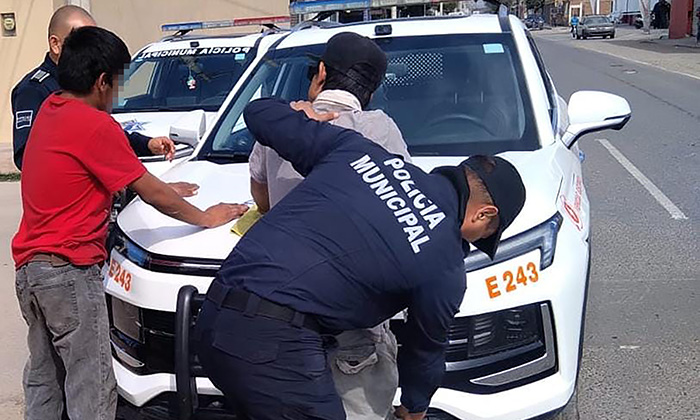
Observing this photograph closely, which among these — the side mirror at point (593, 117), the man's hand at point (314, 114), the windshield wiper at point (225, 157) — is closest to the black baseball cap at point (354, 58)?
the man's hand at point (314, 114)

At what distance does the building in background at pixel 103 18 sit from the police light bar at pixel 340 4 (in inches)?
286

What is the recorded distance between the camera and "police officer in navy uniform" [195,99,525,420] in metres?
2.10

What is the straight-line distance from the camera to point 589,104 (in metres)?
4.29

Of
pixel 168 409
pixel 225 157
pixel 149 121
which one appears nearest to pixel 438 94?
pixel 225 157

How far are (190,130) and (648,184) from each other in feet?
19.6

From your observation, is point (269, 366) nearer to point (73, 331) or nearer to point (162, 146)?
point (73, 331)

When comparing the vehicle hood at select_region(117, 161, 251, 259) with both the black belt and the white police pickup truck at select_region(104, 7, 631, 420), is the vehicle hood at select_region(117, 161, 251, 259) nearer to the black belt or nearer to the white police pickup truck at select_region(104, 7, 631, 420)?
the white police pickup truck at select_region(104, 7, 631, 420)

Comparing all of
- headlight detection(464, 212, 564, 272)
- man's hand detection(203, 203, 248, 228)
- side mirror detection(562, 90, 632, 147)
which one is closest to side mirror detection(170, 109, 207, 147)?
man's hand detection(203, 203, 248, 228)

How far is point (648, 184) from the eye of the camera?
901cm

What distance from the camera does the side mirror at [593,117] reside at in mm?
4223

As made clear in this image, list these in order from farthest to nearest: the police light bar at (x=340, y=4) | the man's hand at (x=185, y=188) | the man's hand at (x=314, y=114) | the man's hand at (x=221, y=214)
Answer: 1. the police light bar at (x=340, y=4)
2. the man's hand at (x=185, y=188)
3. the man's hand at (x=221, y=214)
4. the man's hand at (x=314, y=114)

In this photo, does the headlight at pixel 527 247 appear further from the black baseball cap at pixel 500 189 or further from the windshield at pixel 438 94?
the windshield at pixel 438 94

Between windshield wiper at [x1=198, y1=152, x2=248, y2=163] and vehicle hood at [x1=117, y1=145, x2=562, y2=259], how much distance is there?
0.20ft

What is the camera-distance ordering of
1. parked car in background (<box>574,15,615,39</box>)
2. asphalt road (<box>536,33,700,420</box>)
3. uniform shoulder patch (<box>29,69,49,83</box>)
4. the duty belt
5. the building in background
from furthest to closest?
parked car in background (<box>574,15,615,39</box>), the building in background, asphalt road (<box>536,33,700,420</box>), uniform shoulder patch (<box>29,69,49,83</box>), the duty belt
